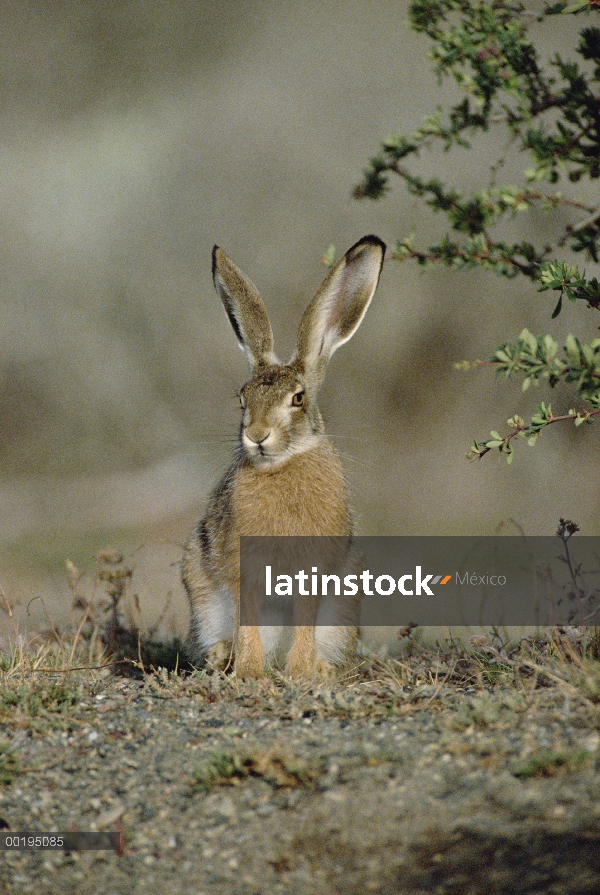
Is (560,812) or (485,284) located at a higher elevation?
(485,284)

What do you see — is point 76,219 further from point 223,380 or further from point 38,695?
point 38,695

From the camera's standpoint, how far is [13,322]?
10656 mm

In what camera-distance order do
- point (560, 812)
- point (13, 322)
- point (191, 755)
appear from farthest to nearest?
point (13, 322) → point (191, 755) → point (560, 812)

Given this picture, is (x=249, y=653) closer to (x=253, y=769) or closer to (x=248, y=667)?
(x=248, y=667)

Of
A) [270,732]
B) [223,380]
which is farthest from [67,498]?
[270,732]

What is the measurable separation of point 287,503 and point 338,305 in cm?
122

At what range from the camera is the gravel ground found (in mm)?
3064

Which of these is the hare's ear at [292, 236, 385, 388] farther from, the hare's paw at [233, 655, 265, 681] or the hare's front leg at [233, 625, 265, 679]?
the hare's paw at [233, 655, 265, 681]

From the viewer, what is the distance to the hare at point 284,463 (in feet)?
18.5

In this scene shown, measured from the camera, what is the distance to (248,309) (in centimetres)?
597

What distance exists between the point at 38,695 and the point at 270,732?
1247 millimetres

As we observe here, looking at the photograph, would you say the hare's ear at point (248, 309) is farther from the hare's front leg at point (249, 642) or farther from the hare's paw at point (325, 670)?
the hare's paw at point (325, 670)

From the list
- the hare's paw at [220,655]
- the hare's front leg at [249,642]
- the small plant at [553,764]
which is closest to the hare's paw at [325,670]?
the hare's front leg at [249,642]

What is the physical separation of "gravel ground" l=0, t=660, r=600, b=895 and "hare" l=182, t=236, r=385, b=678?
1142 mm
